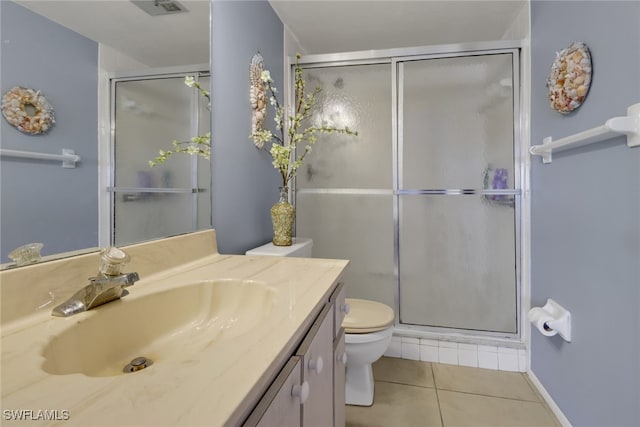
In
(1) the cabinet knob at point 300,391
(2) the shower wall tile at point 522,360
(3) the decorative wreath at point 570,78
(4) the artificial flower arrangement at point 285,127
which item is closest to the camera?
(1) the cabinet knob at point 300,391

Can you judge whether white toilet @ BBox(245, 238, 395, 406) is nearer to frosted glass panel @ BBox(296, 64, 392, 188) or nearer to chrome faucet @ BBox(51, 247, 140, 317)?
frosted glass panel @ BBox(296, 64, 392, 188)

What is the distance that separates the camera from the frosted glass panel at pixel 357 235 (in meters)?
2.09

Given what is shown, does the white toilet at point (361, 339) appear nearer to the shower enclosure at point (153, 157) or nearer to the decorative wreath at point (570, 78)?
the shower enclosure at point (153, 157)

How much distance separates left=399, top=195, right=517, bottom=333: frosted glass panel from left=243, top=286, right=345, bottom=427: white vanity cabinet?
112 centimetres

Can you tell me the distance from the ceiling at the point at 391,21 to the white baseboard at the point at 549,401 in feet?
6.68

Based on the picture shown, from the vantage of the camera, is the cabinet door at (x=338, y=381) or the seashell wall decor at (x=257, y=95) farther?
the seashell wall decor at (x=257, y=95)

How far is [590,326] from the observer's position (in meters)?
1.23

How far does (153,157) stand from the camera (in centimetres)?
98

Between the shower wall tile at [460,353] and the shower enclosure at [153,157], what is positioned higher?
the shower enclosure at [153,157]

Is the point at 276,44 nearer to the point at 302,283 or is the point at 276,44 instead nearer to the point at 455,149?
the point at 455,149

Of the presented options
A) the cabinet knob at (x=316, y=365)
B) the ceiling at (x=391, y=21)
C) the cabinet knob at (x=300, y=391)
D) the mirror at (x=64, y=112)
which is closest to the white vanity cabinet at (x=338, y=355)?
the cabinet knob at (x=316, y=365)

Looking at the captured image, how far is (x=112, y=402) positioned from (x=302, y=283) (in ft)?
1.80

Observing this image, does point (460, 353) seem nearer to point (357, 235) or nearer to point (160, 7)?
point (357, 235)

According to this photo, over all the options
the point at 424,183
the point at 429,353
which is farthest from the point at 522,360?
the point at 424,183
